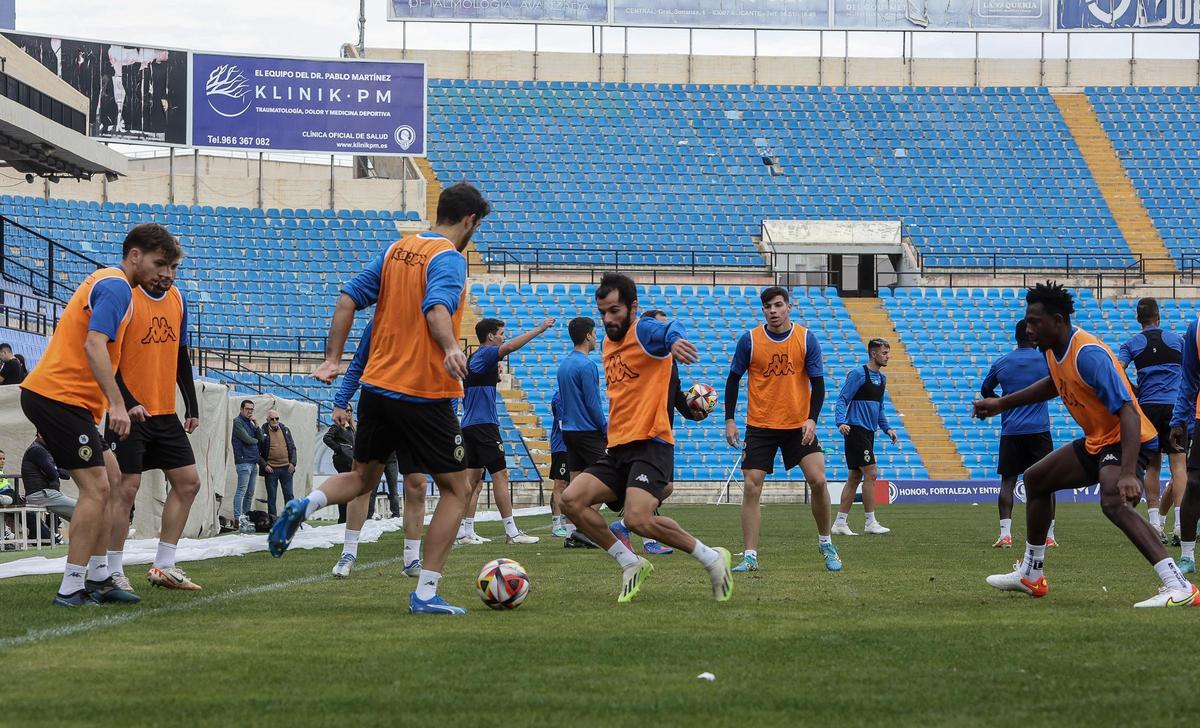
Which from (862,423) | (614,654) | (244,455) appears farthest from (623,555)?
(244,455)

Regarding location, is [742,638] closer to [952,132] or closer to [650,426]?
[650,426]

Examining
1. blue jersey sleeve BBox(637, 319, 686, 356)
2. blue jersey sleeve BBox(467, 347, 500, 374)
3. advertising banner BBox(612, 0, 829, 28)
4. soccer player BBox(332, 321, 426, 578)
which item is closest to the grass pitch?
soccer player BBox(332, 321, 426, 578)

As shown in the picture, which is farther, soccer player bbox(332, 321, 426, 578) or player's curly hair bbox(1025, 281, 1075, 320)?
soccer player bbox(332, 321, 426, 578)

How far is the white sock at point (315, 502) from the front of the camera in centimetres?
704

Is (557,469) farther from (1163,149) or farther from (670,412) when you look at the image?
(1163,149)

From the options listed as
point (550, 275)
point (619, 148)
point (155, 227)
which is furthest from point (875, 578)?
point (619, 148)

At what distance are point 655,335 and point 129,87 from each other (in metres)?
32.6

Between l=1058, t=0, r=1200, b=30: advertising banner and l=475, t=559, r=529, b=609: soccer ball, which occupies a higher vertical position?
l=1058, t=0, r=1200, b=30: advertising banner

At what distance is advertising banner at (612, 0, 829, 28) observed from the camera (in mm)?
46344

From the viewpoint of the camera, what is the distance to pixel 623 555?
832 centimetres

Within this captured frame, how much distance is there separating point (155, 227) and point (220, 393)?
9902mm

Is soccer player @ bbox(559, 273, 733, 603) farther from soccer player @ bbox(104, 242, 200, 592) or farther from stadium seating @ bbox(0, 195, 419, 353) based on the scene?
stadium seating @ bbox(0, 195, 419, 353)

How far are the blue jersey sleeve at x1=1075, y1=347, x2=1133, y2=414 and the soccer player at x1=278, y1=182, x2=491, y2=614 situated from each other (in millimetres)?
3303

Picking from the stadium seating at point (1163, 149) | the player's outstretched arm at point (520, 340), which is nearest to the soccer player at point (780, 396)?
the player's outstretched arm at point (520, 340)
